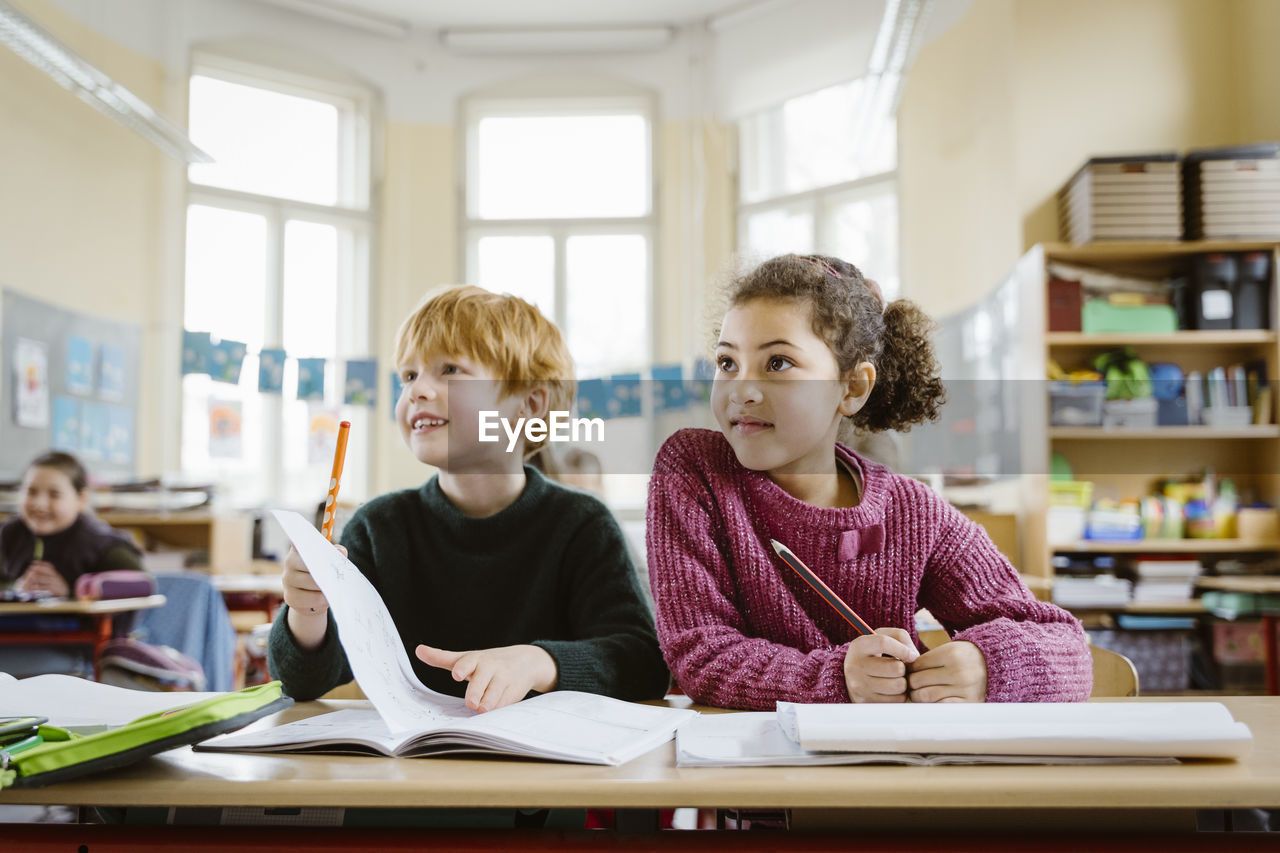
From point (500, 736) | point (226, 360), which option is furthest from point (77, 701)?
point (226, 360)

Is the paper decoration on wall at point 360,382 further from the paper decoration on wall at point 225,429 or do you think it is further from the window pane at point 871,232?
the window pane at point 871,232

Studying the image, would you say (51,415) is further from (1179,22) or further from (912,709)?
(1179,22)

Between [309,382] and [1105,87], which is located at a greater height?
[1105,87]

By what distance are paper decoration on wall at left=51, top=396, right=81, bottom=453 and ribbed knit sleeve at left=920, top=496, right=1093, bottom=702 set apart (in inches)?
195

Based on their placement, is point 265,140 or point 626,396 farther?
point 265,140

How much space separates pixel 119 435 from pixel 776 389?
5.22 metres

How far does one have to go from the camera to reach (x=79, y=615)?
312cm

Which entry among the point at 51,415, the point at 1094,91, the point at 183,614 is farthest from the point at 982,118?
the point at 51,415

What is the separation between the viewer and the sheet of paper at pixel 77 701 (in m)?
0.81

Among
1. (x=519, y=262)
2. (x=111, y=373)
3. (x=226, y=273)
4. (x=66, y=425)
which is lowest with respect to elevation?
(x=66, y=425)

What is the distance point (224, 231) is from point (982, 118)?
4.35 meters

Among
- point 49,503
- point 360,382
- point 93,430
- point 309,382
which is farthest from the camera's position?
point 360,382

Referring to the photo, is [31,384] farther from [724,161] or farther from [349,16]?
[724,161]

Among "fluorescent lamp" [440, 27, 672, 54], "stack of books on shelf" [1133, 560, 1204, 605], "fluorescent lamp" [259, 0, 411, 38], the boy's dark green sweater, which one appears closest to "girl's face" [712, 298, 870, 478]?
the boy's dark green sweater
